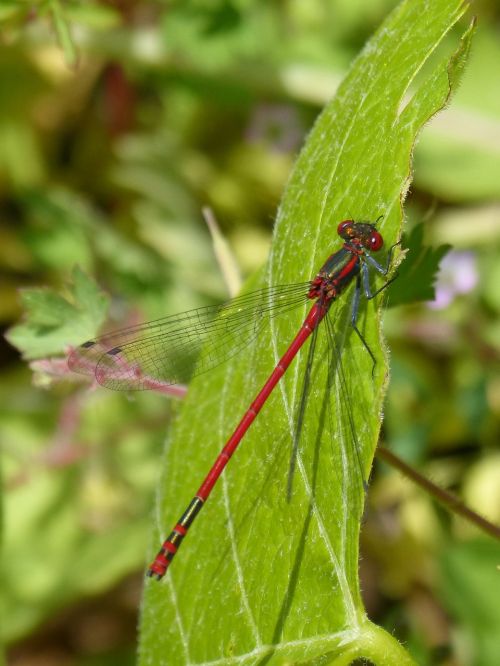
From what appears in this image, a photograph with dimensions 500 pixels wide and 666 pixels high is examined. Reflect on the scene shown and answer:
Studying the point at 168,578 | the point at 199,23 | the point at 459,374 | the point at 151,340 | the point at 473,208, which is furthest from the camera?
the point at 473,208

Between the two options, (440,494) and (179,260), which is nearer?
(440,494)

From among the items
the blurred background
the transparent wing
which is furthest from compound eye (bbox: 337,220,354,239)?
the blurred background

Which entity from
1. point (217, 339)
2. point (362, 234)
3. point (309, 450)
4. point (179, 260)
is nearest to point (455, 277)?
point (179, 260)

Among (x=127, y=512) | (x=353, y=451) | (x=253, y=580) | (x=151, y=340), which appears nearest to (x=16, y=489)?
(x=127, y=512)

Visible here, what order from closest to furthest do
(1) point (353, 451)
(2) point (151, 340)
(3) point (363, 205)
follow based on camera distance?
(1) point (353, 451)
(3) point (363, 205)
(2) point (151, 340)

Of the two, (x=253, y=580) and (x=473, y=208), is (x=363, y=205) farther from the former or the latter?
(x=473, y=208)

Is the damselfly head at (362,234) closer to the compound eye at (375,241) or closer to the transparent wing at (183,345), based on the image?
the compound eye at (375,241)

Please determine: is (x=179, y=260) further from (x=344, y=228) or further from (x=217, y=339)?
(x=344, y=228)
